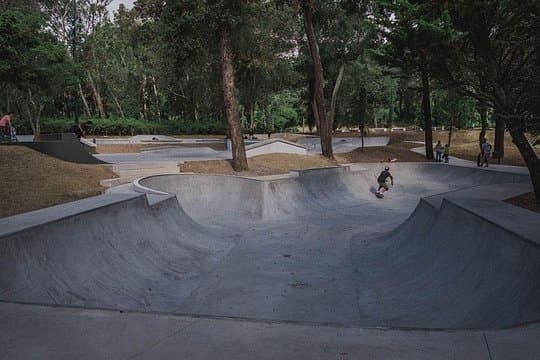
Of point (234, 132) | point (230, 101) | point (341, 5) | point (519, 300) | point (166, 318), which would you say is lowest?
point (519, 300)

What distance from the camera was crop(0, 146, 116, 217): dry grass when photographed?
1029 centimetres

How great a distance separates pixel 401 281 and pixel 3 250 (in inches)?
293

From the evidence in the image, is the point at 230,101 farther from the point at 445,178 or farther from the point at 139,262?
the point at 445,178

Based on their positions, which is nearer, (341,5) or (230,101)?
(230,101)

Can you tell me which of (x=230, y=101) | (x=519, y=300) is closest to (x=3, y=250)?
(x=519, y=300)

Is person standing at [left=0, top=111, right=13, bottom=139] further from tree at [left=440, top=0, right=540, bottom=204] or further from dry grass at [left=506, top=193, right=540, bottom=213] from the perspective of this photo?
dry grass at [left=506, top=193, right=540, bottom=213]

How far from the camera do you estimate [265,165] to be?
2230cm

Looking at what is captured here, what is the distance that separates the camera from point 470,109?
168 feet

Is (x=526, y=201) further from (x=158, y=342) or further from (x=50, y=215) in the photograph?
(x=50, y=215)

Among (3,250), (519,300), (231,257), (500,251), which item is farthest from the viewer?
(231,257)

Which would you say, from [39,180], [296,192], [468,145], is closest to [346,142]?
[468,145]

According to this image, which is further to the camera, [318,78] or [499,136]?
[499,136]

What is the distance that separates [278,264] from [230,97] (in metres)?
11.6

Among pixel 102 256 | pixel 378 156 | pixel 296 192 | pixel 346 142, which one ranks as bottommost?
pixel 296 192
